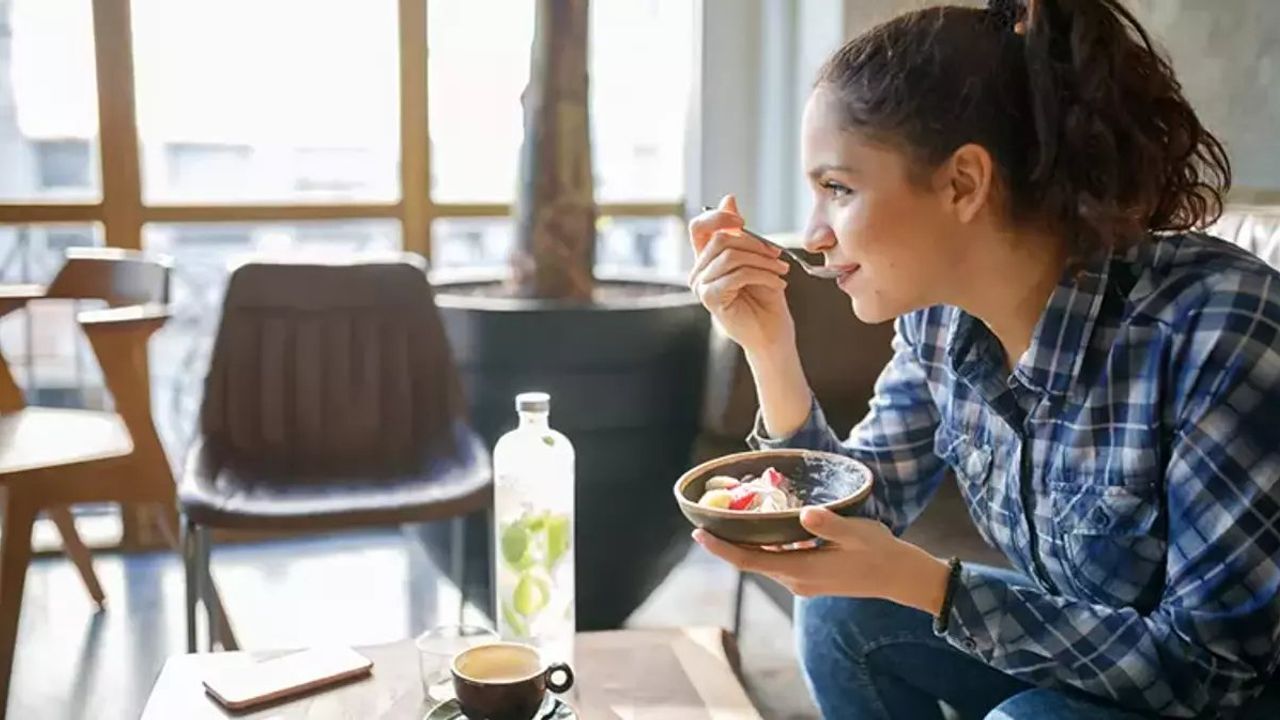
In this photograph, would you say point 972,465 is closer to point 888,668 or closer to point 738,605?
point 888,668

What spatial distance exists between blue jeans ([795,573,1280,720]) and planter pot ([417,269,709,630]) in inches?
34.1

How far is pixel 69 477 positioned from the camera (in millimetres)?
2055

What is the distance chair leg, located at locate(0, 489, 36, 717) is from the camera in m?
2.00

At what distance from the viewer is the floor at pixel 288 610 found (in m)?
2.14

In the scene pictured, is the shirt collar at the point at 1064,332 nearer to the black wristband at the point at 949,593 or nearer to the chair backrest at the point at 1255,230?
the black wristband at the point at 949,593

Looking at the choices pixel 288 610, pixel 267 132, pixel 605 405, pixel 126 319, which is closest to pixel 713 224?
pixel 605 405

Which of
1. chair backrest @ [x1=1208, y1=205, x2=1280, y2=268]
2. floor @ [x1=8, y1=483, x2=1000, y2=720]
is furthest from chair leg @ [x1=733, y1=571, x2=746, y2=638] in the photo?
chair backrest @ [x1=1208, y1=205, x2=1280, y2=268]

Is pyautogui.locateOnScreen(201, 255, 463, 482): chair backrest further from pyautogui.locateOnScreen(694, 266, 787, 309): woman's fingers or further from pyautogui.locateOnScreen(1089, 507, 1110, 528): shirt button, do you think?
pyautogui.locateOnScreen(1089, 507, 1110, 528): shirt button

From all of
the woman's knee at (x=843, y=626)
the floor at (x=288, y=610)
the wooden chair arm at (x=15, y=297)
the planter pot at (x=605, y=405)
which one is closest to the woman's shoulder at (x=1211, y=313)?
the woman's knee at (x=843, y=626)

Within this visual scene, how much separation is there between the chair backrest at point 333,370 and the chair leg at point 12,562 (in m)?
0.34

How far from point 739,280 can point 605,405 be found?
102 cm

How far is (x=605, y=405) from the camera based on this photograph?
2.28 metres

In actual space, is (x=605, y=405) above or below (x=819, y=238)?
below

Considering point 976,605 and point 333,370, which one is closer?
point 976,605
